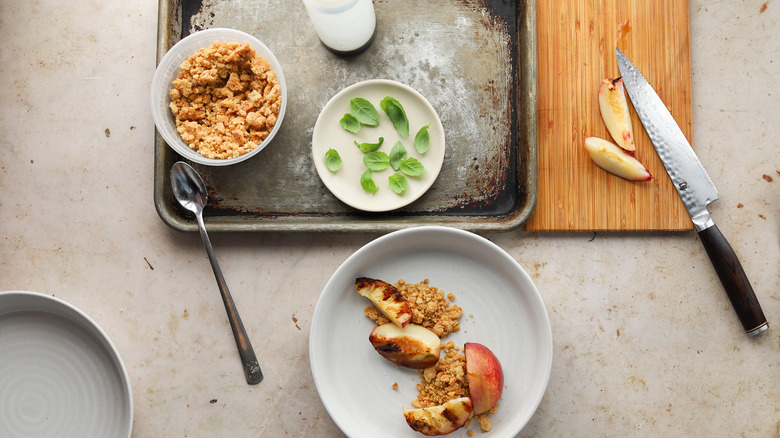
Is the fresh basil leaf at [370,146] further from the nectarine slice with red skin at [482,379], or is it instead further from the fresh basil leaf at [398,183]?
the nectarine slice with red skin at [482,379]

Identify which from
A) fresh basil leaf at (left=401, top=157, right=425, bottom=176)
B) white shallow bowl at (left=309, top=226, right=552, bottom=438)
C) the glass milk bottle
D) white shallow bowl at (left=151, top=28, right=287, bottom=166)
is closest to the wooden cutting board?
white shallow bowl at (left=309, top=226, right=552, bottom=438)

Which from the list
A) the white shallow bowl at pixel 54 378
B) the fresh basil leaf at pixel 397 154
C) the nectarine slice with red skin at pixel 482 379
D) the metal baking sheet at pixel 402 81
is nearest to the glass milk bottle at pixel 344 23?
the metal baking sheet at pixel 402 81

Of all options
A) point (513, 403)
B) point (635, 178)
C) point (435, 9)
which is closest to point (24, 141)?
point (435, 9)

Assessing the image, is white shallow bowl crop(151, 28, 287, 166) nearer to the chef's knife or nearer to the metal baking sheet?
the metal baking sheet

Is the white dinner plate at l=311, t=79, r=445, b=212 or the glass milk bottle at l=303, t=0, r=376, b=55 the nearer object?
the glass milk bottle at l=303, t=0, r=376, b=55

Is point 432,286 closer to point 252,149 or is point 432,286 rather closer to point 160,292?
point 252,149

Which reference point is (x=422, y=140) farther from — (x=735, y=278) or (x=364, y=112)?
(x=735, y=278)
